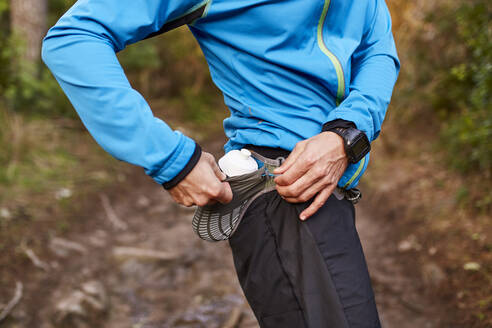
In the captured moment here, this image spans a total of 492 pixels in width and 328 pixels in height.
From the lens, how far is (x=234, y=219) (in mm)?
1309

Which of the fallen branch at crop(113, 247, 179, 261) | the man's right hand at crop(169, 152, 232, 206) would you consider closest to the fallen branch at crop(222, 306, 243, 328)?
the fallen branch at crop(113, 247, 179, 261)

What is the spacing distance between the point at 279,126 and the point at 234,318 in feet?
7.87

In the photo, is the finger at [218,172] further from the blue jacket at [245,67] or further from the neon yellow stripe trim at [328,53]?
the neon yellow stripe trim at [328,53]

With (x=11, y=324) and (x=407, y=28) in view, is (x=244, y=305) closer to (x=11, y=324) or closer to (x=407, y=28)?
(x=11, y=324)

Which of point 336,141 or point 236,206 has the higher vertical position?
point 336,141

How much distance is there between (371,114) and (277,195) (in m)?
0.42

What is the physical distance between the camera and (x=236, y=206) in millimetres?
1314

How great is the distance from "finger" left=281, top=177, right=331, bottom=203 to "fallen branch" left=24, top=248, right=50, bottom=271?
10.7 feet

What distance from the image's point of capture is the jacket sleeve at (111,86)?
1.04 meters

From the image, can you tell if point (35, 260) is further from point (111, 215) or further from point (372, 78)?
point (372, 78)

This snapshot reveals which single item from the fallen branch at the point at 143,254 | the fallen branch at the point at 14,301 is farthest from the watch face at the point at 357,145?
the fallen branch at the point at 143,254

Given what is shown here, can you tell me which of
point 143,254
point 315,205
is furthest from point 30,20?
point 315,205

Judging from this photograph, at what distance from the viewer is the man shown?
42.5 inches

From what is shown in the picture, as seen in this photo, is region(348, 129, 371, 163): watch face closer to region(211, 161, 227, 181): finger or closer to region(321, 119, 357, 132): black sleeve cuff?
region(321, 119, 357, 132): black sleeve cuff
